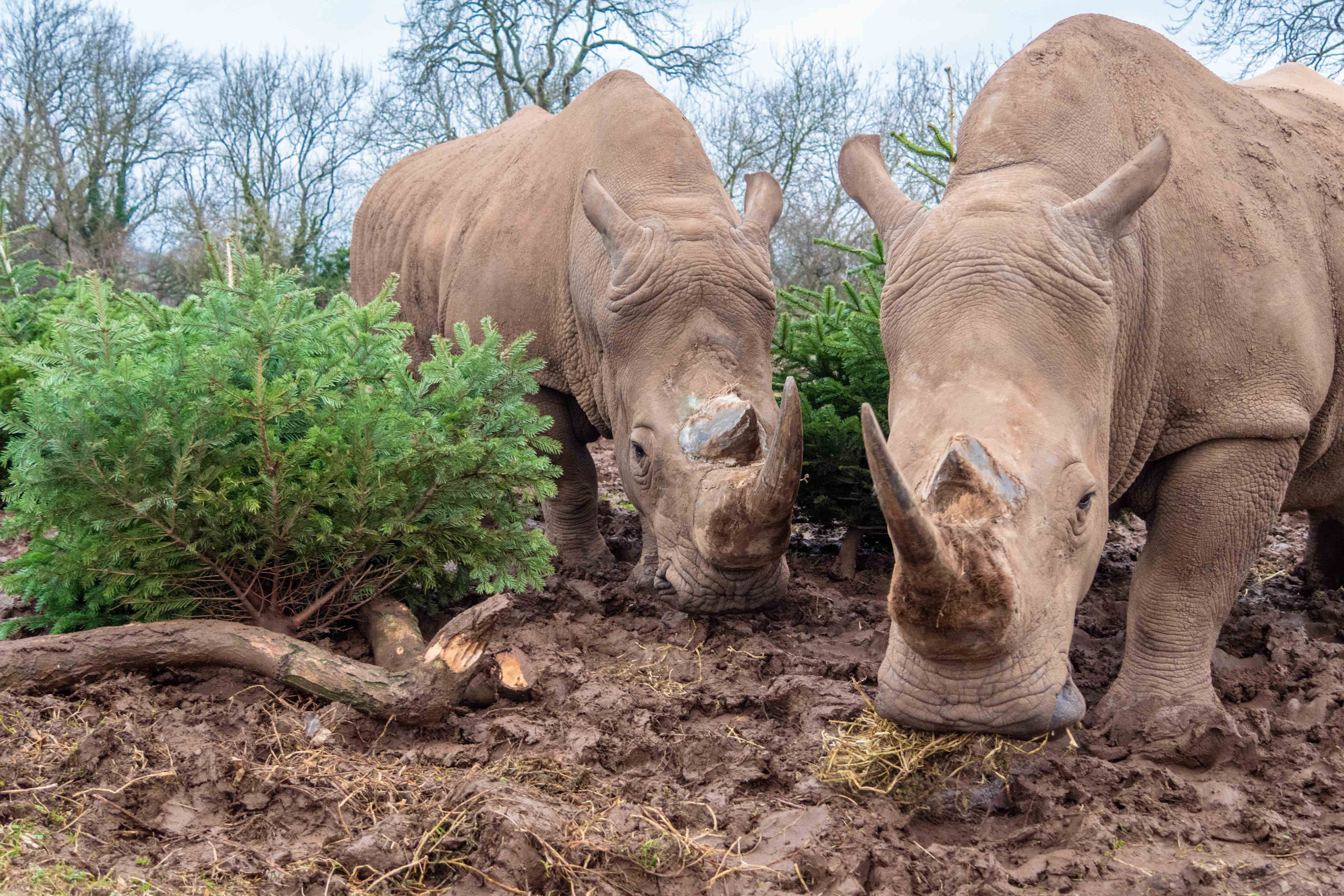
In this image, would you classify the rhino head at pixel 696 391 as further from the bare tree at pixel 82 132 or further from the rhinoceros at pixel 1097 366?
the bare tree at pixel 82 132

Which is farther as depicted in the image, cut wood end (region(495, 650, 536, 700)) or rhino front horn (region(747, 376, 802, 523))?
cut wood end (region(495, 650, 536, 700))

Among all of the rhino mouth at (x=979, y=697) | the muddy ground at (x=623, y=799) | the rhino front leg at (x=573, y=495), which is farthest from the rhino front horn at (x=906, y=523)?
the rhino front leg at (x=573, y=495)

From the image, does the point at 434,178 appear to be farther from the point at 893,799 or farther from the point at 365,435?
the point at 893,799

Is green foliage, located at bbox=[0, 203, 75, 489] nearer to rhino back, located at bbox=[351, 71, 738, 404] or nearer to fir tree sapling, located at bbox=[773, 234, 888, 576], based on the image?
rhino back, located at bbox=[351, 71, 738, 404]

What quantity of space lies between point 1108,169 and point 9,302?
7.83m

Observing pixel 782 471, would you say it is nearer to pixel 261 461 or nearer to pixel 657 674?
pixel 657 674

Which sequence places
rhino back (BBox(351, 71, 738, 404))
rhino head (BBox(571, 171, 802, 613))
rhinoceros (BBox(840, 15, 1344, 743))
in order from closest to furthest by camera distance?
rhinoceros (BBox(840, 15, 1344, 743)) < rhino head (BBox(571, 171, 802, 613)) < rhino back (BBox(351, 71, 738, 404))

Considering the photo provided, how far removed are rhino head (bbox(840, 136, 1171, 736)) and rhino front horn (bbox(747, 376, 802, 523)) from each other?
42 centimetres

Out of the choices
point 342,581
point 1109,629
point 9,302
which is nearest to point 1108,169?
point 1109,629

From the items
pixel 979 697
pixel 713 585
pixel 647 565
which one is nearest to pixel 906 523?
pixel 979 697

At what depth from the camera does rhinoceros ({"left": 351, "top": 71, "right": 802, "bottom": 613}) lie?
4.82 m

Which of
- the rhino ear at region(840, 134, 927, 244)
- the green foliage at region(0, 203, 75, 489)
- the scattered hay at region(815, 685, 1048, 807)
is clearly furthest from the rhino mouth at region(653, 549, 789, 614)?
the green foliage at region(0, 203, 75, 489)

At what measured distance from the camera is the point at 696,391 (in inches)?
197

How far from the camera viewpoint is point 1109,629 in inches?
209
